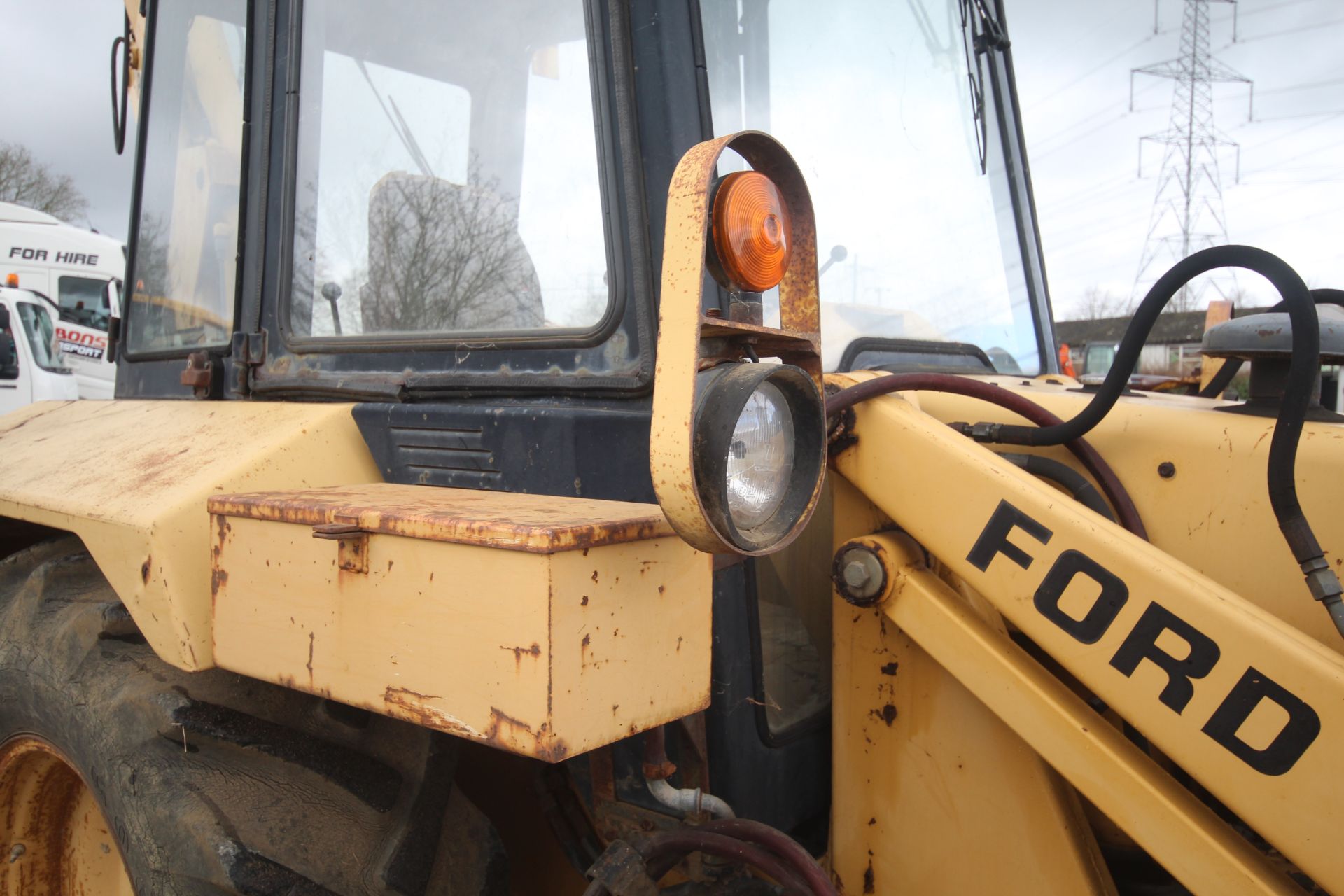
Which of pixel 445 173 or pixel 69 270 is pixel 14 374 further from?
pixel 445 173

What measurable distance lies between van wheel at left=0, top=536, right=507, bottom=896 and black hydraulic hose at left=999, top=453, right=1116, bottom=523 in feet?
2.92

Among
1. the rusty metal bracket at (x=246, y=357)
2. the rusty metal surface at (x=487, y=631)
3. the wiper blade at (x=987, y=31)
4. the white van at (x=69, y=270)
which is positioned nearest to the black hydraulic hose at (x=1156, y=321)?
the rusty metal surface at (x=487, y=631)

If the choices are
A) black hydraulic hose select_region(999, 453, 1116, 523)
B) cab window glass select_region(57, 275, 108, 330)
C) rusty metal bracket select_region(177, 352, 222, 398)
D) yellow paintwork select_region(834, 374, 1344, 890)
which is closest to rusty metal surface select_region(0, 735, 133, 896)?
rusty metal bracket select_region(177, 352, 222, 398)

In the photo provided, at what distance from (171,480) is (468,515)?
2.17 feet

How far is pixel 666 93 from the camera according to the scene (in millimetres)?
1354

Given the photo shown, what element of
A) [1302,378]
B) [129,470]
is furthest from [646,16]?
[129,470]

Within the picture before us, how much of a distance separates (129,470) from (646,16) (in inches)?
42.0

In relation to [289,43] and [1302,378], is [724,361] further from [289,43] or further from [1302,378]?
[289,43]

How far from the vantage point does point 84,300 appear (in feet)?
42.8

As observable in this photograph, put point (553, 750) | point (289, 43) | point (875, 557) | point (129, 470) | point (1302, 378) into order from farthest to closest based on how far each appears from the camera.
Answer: point (289, 43) < point (129, 470) < point (875, 557) < point (1302, 378) < point (553, 750)

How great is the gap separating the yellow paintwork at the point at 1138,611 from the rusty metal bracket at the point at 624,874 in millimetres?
490

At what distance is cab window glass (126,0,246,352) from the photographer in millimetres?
1919

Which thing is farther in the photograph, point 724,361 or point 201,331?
point 201,331

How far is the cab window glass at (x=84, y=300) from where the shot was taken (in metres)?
12.5
